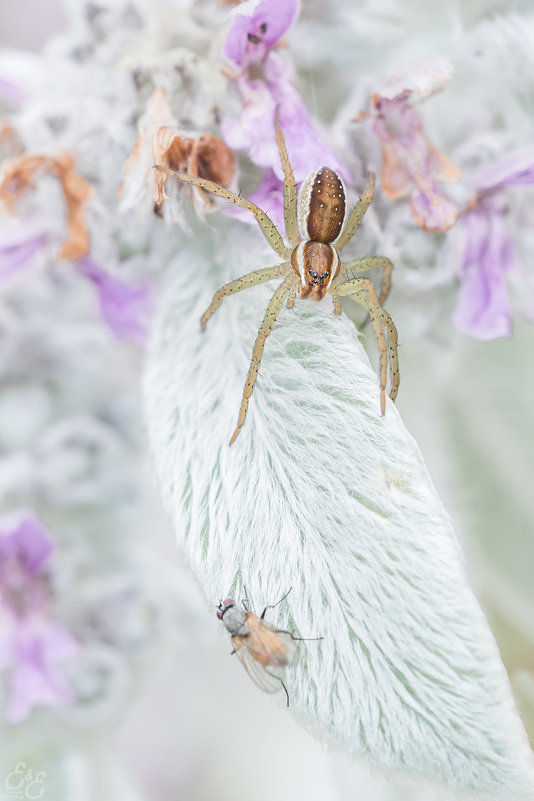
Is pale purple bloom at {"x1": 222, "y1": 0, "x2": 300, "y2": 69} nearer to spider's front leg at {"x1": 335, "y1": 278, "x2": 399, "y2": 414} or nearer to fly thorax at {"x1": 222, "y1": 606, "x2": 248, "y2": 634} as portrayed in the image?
spider's front leg at {"x1": 335, "y1": 278, "x2": 399, "y2": 414}

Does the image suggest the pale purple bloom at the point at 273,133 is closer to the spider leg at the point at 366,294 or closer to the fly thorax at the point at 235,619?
the spider leg at the point at 366,294

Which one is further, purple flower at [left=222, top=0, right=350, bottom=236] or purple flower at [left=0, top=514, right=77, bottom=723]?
purple flower at [left=0, top=514, right=77, bottom=723]

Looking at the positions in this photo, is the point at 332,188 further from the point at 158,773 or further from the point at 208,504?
the point at 158,773

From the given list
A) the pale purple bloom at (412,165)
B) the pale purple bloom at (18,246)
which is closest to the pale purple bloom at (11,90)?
the pale purple bloom at (18,246)

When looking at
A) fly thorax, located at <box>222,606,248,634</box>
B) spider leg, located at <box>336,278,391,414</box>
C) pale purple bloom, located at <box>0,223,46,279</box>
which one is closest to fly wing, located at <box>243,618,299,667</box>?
fly thorax, located at <box>222,606,248,634</box>

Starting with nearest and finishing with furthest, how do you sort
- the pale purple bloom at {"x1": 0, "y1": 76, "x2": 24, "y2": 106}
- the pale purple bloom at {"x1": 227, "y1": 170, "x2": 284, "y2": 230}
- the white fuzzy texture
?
the white fuzzy texture → the pale purple bloom at {"x1": 227, "y1": 170, "x2": 284, "y2": 230} → the pale purple bloom at {"x1": 0, "y1": 76, "x2": 24, "y2": 106}

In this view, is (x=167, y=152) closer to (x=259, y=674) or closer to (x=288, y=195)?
Answer: (x=288, y=195)

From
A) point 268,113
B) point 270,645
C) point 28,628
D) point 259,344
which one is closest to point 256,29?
point 268,113
